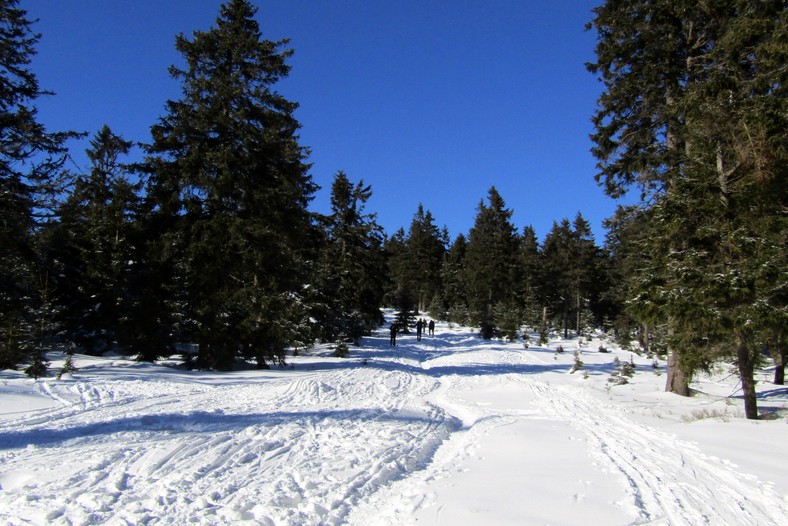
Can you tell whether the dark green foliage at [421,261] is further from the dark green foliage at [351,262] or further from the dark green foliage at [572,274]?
the dark green foliage at [351,262]

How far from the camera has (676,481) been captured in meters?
5.81

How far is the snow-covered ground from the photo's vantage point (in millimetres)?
4676

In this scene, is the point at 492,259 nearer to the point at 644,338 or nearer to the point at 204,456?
the point at 644,338

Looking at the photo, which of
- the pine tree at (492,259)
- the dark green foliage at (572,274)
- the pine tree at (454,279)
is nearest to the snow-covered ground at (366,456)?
the pine tree at (492,259)

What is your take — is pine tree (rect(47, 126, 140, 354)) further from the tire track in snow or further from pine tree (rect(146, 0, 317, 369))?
the tire track in snow

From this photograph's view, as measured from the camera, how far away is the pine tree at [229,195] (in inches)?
602

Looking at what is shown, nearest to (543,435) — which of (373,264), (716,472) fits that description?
(716,472)

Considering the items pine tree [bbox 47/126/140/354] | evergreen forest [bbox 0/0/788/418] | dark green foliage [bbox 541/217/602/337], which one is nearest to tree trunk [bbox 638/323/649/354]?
dark green foliage [bbox 541/217/602/337]

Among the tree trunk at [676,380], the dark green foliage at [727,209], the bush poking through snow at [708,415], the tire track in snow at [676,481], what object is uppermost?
the dark green foliage at [727,209]

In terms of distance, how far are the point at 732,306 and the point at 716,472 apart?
4.16 meters

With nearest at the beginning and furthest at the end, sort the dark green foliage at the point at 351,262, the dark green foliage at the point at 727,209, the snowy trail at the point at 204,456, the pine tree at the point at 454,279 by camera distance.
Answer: the snowy trail at the point at 204,456 → the dark green foliage at the point at 727,209 → the dark green foliage at the point at 351,262 → the pine tree at the point at 454,279

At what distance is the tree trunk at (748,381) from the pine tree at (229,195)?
12.9 metres

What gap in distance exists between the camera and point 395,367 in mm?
19469

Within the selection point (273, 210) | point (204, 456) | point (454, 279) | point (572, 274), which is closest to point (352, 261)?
point (273, 210)
